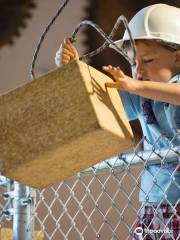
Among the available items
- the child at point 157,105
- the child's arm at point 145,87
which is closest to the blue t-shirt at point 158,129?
the child at point 157,105

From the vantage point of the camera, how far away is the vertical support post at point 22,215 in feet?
3.01

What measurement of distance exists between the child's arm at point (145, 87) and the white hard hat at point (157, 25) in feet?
0.95

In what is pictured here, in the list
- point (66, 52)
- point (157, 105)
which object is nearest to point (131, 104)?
point (157, 105)

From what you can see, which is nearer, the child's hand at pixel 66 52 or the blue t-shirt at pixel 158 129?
the child's hand at pixel 66 52

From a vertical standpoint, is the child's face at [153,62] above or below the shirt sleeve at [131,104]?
above

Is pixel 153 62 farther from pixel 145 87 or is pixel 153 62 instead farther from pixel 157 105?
pixel 145 87

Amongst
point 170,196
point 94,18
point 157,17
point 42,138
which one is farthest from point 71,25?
point 42,138

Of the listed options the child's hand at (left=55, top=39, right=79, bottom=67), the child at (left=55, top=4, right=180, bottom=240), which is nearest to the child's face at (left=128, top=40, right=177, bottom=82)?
the child at (left=55, top=4, right=180, bottom=240)

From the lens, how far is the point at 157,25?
1063 millimetres

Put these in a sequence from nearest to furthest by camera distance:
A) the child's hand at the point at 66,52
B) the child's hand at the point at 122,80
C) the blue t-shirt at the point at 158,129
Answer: the child's hand at the point at 122,80 → the child's hand at the point at 66,52 → the blue t-shirt at the point at 158,129

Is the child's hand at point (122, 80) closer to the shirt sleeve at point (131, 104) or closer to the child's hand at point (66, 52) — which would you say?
the child's hand at point (66, 52)

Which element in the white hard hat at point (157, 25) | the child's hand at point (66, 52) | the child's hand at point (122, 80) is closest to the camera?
the child's hand at point (122, 80)

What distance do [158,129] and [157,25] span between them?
0.21 m

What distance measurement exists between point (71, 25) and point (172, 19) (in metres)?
2.00
